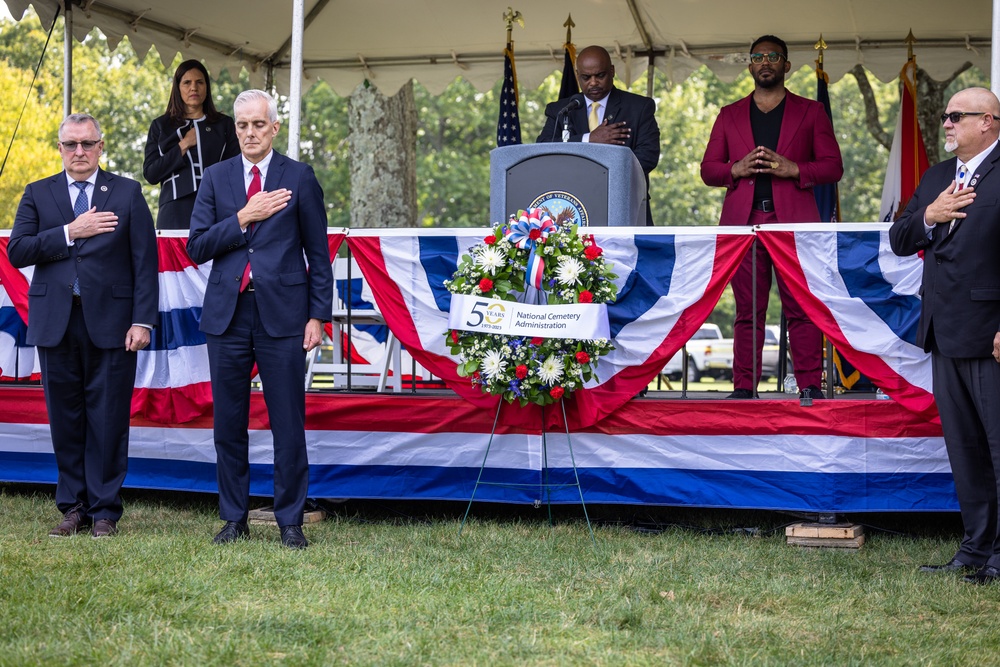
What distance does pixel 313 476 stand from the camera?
6066mm

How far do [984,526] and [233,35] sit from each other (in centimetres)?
711

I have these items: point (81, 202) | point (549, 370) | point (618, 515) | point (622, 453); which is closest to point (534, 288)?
point (549, 370)

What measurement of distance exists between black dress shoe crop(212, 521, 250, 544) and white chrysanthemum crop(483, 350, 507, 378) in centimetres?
132

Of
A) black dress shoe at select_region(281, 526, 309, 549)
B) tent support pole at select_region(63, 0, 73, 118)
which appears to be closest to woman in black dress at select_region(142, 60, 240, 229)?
tent support pole at select_region(63, 0, 73, 118)

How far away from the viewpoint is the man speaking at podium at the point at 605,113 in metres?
6.95

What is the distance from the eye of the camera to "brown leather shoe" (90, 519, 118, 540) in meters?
5.24

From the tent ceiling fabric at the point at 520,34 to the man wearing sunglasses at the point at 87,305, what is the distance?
3238mm

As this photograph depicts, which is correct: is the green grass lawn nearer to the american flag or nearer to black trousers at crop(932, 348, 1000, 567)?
black trousers at crop(932, 348, 1000, 567)

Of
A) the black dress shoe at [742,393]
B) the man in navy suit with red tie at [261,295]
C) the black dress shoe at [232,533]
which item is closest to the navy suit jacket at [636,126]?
the black dress shoe at [742,393]

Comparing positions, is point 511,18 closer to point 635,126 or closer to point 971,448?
point 635,126

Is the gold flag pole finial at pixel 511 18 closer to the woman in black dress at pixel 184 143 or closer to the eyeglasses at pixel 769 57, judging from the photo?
the woman in black dress at pixel 184 143

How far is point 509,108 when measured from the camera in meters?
9.58

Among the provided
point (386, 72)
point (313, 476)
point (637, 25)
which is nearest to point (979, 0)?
point (637, 25)

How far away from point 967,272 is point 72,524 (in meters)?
4.13
